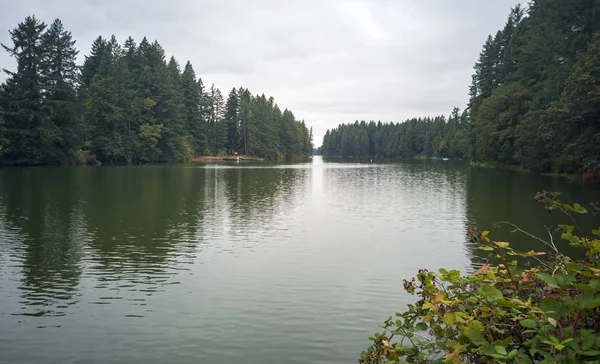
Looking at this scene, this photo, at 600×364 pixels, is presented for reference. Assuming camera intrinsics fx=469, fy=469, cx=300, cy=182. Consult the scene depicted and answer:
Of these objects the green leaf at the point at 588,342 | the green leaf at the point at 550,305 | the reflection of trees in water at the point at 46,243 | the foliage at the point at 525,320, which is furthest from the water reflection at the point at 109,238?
the green leaf at the point at 588,342

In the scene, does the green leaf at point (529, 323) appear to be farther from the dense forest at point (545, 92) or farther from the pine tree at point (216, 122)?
the pine tree at point (216, 122)

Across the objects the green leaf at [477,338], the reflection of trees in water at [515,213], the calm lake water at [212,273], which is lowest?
the calm lake water at [212,273]

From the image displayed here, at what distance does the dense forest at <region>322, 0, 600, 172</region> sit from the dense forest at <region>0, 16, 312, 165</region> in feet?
161

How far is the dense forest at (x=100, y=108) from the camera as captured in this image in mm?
53875

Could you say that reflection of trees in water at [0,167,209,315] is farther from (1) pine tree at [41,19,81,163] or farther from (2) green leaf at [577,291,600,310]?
(1) pine tree at [41,19,81,163]

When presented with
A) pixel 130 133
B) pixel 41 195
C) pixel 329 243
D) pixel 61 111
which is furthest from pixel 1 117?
pixel 329 243

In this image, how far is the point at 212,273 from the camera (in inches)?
427

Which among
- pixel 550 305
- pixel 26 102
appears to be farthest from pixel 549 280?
pixel 26 102

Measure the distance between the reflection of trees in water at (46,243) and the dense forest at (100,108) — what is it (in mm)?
31622

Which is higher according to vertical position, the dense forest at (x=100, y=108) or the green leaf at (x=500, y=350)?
the dense forest at (x=100, y=108)

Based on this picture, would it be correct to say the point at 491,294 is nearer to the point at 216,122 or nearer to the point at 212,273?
the point at 212,273

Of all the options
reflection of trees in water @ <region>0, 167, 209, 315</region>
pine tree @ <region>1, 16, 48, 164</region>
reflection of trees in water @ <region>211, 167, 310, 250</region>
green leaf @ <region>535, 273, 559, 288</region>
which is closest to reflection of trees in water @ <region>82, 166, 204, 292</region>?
reflection of trees in water @ <region>0, 167, 209, 315</region>

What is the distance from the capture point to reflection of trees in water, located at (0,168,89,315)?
361 inches

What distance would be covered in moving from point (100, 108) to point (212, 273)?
6260 cm
